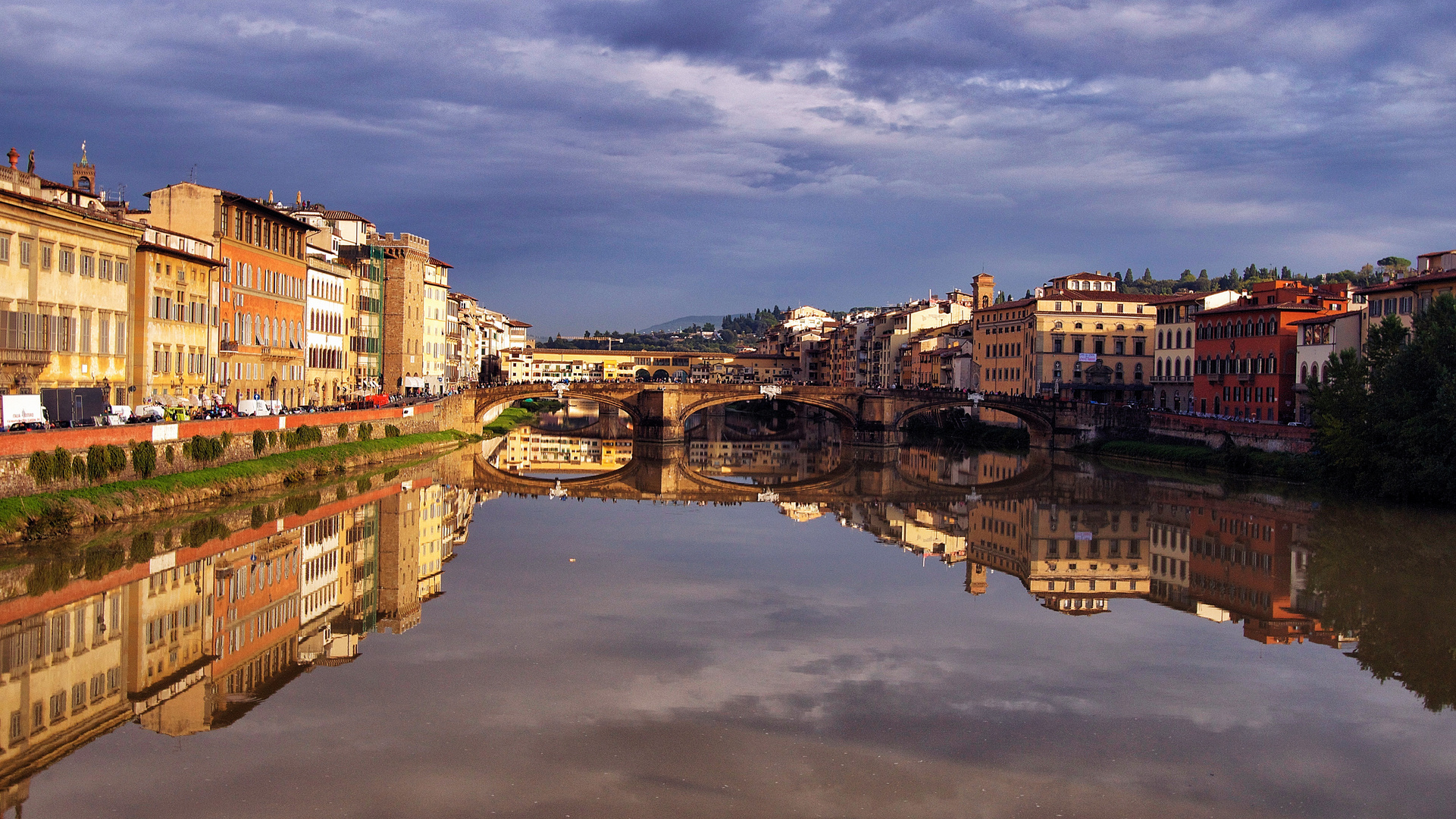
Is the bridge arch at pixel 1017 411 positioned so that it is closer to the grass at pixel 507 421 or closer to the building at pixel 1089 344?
the building at pixel 1089 344

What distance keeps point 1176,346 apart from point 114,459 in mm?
60631

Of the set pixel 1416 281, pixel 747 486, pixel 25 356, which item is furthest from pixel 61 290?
pixel 1416 281

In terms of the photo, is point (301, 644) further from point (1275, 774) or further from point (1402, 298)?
point (1402, 298)

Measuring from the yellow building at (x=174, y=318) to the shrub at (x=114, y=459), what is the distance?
10.9 m

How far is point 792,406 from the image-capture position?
12525 centimetres

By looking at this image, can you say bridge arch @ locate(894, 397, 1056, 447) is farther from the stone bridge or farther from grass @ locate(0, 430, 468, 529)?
grass @ locate(0, 430, 468, 529)

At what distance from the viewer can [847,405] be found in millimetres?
78750

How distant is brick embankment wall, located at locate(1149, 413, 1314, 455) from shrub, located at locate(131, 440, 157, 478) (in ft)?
136

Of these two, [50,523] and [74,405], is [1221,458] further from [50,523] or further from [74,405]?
[50,523]

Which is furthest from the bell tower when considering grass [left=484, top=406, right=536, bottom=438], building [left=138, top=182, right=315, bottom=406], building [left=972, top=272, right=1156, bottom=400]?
building [left=972, top=272, right=1156, bottom=400]

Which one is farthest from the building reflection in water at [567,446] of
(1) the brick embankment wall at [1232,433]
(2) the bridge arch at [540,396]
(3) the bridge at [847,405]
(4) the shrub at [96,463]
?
(1) the brick embankment wall at [1232,433]

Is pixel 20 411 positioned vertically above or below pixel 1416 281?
below

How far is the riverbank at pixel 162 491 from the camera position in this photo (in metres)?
25.2

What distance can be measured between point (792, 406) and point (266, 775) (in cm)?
11294
